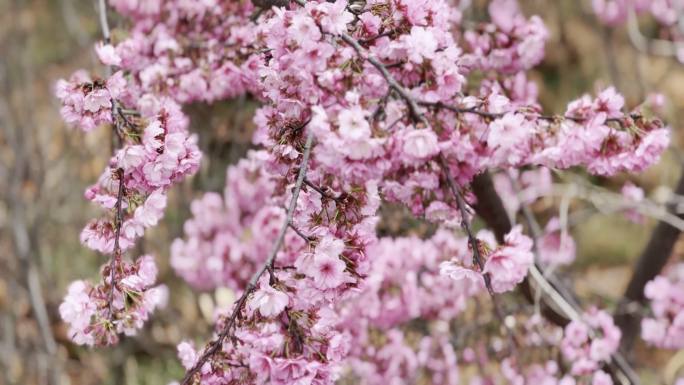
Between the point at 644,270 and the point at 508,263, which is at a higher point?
the point at 508,263

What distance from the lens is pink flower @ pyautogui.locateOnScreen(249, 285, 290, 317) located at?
0.98 m

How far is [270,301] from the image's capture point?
0.99m

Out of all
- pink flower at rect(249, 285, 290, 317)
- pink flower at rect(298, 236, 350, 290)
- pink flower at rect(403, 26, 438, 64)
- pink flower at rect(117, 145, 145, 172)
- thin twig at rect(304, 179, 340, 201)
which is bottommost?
pink flower at rect(249, 285, 290, 317)

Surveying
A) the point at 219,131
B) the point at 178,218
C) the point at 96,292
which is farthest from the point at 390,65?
the point at 178,218

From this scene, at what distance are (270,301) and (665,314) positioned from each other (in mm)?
1734

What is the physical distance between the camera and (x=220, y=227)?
2.62 metres

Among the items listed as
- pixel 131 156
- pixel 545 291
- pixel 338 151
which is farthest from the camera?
pixel 545 291

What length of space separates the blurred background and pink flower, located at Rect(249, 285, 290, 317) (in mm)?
1857

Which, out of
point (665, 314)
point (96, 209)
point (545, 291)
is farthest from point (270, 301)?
point (96, 209)

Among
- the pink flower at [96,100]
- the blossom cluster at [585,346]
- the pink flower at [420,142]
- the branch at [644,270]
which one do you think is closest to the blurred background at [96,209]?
the branch at [644,270]

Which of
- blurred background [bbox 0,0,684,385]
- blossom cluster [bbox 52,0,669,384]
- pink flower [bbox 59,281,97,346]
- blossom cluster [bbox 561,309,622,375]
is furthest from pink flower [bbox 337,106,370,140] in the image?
blurred background [bbox 0,0,684,385]

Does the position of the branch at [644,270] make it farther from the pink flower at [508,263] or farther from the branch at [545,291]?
the pink flower at [508,263]

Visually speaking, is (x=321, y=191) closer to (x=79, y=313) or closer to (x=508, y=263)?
(x=508, y=263)

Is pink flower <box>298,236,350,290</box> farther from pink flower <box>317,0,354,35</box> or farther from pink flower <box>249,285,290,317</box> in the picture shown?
pink flower <box>317,0,354,35</box>
